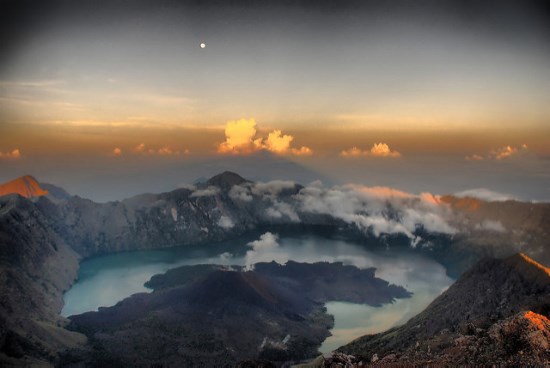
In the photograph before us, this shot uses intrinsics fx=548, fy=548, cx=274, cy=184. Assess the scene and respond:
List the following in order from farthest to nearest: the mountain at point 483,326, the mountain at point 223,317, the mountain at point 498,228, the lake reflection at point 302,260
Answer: the mountain at point 498,228 → the lake reflection at point 302,260 → the mountain at point 223,317 → the mountain at point 483,326

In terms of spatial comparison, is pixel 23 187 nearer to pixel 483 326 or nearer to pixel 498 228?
pixel 483 326

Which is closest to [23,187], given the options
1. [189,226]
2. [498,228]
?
[189,226]

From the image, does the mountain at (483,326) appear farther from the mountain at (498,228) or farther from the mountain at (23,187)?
the mountain at (23,187)

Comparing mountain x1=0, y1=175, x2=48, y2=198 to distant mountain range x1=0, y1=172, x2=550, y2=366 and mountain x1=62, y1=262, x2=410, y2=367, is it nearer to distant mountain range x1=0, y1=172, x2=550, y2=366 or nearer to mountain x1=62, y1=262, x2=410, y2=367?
distant mountain range x1=0, y1=172, x2=550, y2=366

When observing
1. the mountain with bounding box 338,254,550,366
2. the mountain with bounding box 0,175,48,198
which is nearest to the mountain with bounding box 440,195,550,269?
the mountain with bounding box 338,254,550,366

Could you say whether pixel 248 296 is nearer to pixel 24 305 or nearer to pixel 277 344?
pixel 277 344

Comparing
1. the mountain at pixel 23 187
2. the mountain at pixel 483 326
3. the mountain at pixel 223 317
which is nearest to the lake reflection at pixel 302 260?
the mountain at pixel 223 317
